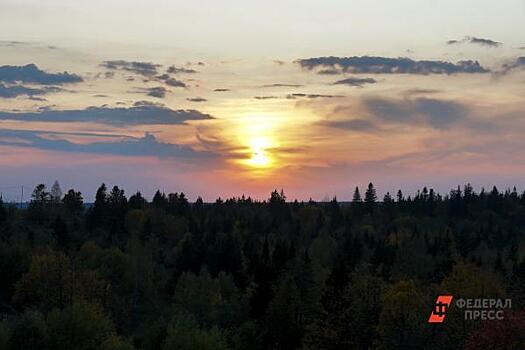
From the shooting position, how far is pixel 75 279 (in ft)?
320

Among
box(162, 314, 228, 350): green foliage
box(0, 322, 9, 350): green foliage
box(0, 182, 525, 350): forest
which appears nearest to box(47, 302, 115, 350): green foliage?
box(0, 182, 525, 350): forest

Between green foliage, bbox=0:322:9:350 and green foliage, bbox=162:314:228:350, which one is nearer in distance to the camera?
green foliage, bbox=162:314:228:350

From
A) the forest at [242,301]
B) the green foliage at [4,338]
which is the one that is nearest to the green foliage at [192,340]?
the forest at [242,301]

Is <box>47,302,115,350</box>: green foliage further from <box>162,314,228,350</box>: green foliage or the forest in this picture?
<box>162,314,228,350</box>: green foliage

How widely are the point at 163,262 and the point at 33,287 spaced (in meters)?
64.7

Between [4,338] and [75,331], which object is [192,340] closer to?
[75,331]

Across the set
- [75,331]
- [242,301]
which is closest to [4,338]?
[75,331]

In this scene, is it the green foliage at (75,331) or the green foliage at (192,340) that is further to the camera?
the green foliage at (75,331)

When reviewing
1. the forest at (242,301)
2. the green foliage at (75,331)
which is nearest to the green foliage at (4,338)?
the forest at (242,301)

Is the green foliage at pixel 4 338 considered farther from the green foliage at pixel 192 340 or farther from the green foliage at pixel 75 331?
the green foliage at pixel 192 340

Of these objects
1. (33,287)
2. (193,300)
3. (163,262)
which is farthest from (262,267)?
(163,262)

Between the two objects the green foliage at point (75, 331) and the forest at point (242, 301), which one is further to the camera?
the green foliage at point (75, 331)

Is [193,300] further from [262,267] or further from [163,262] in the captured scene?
[163,262]

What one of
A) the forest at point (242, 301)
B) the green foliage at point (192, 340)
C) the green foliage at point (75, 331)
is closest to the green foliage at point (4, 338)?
the forest at point (242, 301)
